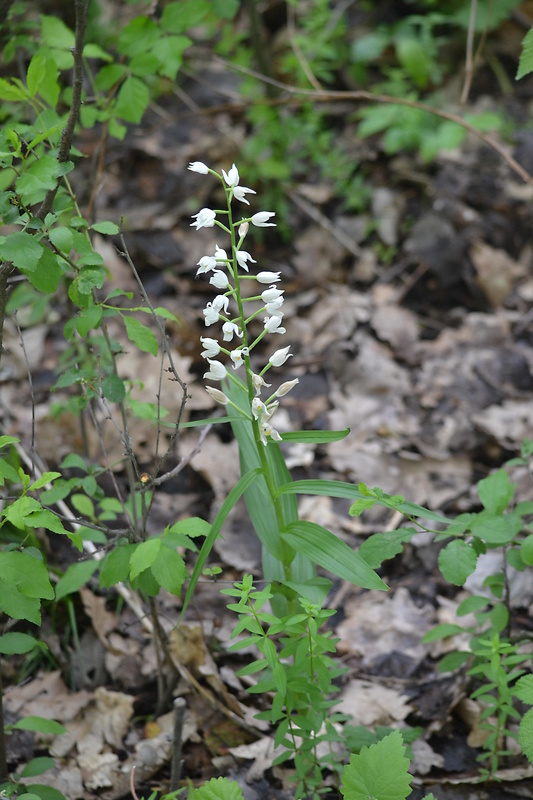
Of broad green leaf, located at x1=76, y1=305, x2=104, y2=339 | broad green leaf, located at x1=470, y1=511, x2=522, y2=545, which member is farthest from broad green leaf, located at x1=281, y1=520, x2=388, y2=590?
broad green leaf, located at x1=76, y1=305, x2=104, y2=339

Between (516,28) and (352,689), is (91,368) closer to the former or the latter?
(352,689)

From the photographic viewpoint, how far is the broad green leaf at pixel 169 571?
5.87ft

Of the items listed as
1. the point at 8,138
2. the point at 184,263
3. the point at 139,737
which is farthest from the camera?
the point at 184,263

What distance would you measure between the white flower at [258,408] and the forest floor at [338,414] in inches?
23.8

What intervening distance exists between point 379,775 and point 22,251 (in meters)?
1.52

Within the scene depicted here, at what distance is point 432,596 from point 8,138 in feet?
7.28

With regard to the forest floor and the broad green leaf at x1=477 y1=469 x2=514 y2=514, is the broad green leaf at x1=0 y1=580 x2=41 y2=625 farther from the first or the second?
the broad green leaf at x1=477 y1=469 x2=514 y2=514

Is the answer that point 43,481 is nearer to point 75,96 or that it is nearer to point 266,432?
point 266,432

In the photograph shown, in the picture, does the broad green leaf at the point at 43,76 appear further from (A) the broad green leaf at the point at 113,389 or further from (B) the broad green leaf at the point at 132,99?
(A) the broad green leaf at the point at 113,389

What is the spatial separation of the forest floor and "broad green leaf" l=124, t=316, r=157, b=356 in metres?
0.74

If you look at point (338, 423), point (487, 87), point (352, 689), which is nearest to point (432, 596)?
point (352, 689)

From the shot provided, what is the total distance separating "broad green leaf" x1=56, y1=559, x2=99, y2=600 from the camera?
85.9 inches

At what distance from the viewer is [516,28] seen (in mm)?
5105

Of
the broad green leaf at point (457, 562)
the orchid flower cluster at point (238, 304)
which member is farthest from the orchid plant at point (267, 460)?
the broad green leaf at point (457, 562)
